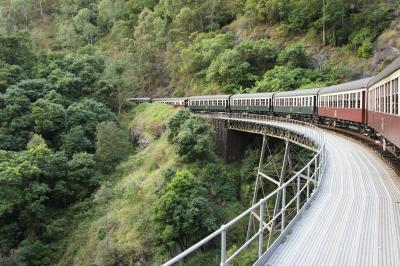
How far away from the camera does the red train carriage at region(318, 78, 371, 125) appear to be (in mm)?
18438

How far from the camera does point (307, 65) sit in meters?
41.9

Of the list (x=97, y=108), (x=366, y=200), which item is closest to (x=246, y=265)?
(x=366, y=200)

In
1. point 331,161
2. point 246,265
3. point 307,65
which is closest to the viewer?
point 331,161

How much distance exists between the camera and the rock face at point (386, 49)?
1389 inches

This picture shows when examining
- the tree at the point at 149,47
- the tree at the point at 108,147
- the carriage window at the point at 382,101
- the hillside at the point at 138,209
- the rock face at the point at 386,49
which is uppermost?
the tree at the point at 149,47

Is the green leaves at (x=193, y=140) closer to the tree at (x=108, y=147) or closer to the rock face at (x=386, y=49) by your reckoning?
the tree at (x=108, y=147)

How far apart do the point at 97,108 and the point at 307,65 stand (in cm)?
2323

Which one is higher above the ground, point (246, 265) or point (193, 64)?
point (193, 64)


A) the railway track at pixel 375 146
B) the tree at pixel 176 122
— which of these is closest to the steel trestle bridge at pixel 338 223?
the railway track at pixel 375 146

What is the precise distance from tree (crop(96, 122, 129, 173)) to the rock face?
24897 millimetres

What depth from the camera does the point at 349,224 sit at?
271 inches

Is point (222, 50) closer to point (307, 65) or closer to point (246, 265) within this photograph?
point (307, 65)

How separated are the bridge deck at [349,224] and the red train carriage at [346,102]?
7.28m

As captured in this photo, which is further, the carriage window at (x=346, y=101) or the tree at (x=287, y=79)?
the tree at (x=287, y=79)
